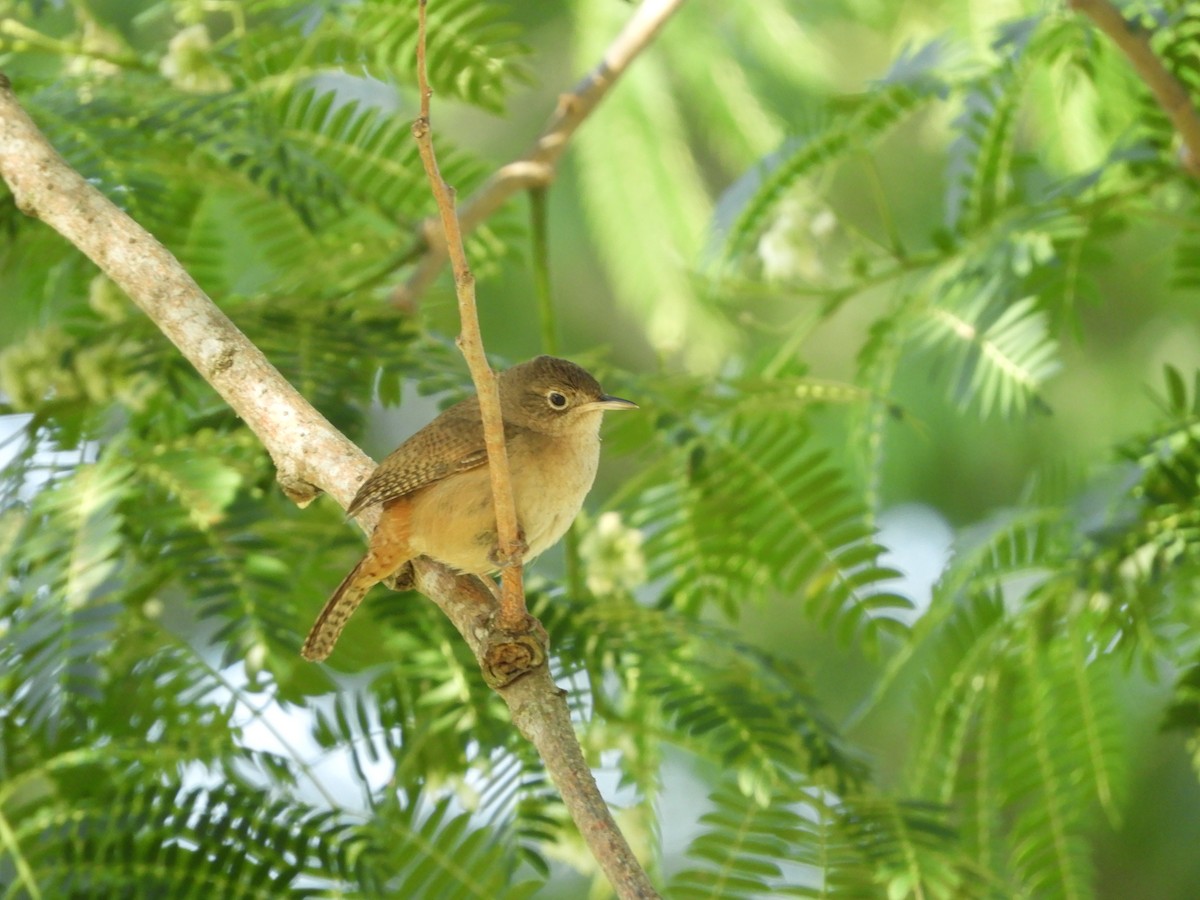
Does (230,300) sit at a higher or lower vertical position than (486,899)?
higher

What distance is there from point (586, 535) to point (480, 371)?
4.51ft

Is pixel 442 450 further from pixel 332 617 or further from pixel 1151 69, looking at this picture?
pixel 1151 69

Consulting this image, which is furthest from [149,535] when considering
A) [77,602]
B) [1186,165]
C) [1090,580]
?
[1186,165]

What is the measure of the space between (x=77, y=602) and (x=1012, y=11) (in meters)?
3.07

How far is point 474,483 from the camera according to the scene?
269cm

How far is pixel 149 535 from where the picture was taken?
270cm

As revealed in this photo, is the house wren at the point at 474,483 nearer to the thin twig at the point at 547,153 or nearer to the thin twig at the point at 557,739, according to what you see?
the thin twig at the point at 557,739

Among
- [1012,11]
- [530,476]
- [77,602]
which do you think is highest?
[1012,11]

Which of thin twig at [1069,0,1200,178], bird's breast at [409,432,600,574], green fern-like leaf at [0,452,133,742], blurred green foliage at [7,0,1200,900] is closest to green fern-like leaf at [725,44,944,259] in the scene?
blurred green foliage at [7,0,1200,900]

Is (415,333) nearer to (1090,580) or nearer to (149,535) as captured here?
(149,535)

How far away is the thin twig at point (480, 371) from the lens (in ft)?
5.45

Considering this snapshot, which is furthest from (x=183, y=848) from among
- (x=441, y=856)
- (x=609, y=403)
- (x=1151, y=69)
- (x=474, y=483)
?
(x=1151, y=69)

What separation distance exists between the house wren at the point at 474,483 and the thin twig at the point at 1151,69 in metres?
1.20

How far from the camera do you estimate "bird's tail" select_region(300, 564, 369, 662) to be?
2588mm
